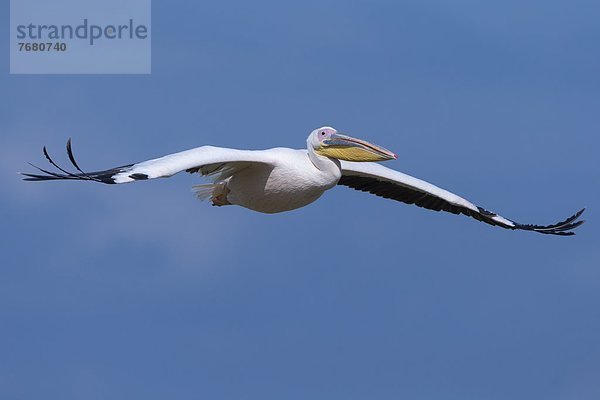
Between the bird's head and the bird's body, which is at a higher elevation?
the bird's head

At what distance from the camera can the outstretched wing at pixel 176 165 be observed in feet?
50.0

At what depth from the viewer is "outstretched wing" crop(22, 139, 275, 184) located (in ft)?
50.0

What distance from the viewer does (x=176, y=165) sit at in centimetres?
1591

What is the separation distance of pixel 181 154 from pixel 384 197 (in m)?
4.56

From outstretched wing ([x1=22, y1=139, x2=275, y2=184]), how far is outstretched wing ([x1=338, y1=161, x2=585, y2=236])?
2.24 meters

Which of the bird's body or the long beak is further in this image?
the long beak

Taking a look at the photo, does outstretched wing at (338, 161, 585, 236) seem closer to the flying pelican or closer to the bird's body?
the flying pelican

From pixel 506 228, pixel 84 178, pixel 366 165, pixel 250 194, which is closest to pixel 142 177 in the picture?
pixel 84 178

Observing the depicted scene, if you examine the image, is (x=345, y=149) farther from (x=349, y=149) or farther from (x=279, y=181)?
(x=279, y=181)

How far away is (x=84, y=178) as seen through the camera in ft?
50.0

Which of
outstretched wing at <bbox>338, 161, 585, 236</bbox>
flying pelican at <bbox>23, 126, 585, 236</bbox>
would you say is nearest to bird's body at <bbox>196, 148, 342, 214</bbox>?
flying pelican at <bbox>23, 126, 585, 236</bbox>

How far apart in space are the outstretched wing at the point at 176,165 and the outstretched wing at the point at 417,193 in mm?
2240

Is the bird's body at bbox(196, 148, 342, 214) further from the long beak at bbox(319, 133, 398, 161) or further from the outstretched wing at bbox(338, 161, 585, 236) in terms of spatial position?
the outstretched wing at bbox(338, 161, 585, 236)

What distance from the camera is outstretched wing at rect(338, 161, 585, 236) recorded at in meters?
19.5
